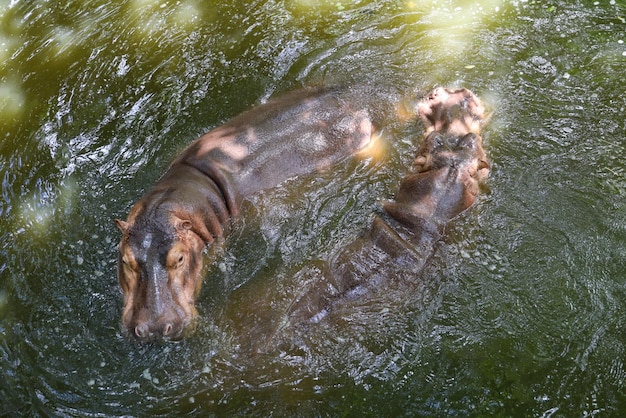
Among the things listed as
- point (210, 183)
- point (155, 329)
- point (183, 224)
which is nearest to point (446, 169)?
point (210, 183)

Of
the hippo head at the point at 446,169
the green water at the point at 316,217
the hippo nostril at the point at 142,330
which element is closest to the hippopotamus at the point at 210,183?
the hippo nostril at the point at 142,330

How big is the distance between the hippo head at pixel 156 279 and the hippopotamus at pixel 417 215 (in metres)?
0.89

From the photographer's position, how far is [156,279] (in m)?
4.84

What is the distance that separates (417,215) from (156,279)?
7.16ft

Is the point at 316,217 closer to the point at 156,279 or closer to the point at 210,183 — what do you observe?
the point at 210,183

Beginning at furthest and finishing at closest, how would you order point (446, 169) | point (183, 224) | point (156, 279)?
point (446, 169) → point (183, 224) → point (156, 279)

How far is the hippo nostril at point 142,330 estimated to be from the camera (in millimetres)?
4699

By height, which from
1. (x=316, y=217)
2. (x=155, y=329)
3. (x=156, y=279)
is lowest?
(x=316, y=217)

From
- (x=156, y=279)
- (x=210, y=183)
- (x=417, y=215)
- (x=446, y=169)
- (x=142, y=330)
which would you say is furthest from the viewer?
(x=210, y=183)

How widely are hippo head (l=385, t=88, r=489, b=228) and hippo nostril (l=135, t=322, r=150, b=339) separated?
7.39ft

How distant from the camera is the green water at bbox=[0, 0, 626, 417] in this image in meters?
4.66

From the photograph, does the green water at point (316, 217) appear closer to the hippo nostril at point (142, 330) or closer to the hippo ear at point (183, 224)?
the hippo nostril at point (142, 330)

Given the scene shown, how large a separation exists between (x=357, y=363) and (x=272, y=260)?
4.28 feet

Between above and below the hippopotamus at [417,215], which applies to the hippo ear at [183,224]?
above
